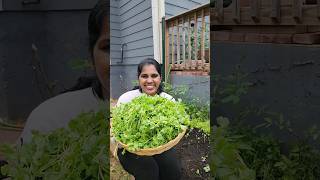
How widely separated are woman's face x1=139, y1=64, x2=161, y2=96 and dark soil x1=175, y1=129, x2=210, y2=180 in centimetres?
24

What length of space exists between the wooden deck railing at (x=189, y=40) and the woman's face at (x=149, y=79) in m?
0.07

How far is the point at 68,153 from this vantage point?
2117 millimetres

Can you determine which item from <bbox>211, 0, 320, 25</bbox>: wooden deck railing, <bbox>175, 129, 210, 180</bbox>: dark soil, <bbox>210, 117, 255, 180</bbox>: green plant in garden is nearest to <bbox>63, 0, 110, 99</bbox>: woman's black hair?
<bbox>175, 129, 210, 180</bbox>: dark soil

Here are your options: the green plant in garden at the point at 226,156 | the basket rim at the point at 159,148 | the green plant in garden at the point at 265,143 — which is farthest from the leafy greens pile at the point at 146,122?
the green plant in garden at the point at 265,143

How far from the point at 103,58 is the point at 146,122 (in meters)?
0.31

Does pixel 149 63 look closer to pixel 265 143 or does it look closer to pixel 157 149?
pixel 157 149

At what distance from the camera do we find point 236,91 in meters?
2.60

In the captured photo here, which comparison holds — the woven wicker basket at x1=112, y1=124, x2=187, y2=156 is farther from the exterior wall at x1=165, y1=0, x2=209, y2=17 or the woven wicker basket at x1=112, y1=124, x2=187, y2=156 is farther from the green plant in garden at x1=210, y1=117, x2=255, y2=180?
the exterior wall at x1=165, y1=0, x2=209, y2=17

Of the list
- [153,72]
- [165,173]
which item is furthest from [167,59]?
[165,173]

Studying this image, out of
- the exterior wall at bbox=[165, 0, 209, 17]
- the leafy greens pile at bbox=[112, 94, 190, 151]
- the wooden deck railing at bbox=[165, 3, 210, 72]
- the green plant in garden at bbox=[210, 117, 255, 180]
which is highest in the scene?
the exterior wall at bbox=[165, 0, 209, 17]

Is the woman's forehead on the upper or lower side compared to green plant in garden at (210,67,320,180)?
upper

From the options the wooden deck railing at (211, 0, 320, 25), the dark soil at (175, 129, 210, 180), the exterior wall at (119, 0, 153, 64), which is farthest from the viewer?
the wooden deck railing at (211, 0, 320, 25)

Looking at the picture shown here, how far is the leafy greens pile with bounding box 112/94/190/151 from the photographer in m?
2.06

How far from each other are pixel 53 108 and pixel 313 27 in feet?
4.33
